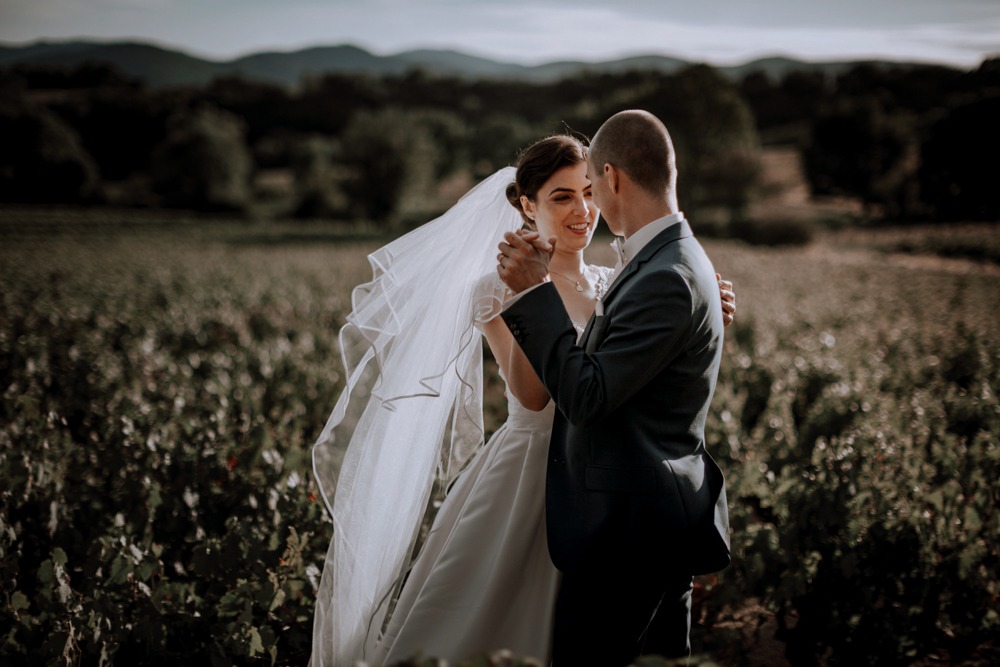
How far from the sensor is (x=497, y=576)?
8.91 ft

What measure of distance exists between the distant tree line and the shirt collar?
37021mm

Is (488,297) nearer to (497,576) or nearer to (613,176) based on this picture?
(613,176)

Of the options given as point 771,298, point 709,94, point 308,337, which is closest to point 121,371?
point 308,337

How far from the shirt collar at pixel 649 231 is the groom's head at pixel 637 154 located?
0.18 feet

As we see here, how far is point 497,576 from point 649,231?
1.39m

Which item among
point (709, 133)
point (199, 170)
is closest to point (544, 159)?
point (709, 133)

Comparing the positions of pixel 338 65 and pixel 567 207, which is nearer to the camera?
pixel 567 207

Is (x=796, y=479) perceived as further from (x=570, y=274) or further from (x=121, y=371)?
(x=121, y=371)

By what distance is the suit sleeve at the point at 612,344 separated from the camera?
2125mm

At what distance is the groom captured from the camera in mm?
2186

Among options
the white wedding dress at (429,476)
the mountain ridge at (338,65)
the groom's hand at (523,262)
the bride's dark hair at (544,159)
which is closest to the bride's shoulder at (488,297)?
the white wedding dress at (429,476)

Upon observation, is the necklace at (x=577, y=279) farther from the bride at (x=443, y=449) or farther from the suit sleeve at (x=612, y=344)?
the suit sleeve at (x=612, y=344)

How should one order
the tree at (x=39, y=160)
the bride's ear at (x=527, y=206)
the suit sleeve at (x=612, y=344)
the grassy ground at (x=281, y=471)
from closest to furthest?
the suit sleeve at (x=612, y=344)
the bride's ear at (x=527, y=206)
the grassy ground at (x=281, y=471)
the tree at (x=39, y=160)

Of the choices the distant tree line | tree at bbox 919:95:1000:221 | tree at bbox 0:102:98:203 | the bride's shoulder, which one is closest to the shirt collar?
the bride's shoulder
